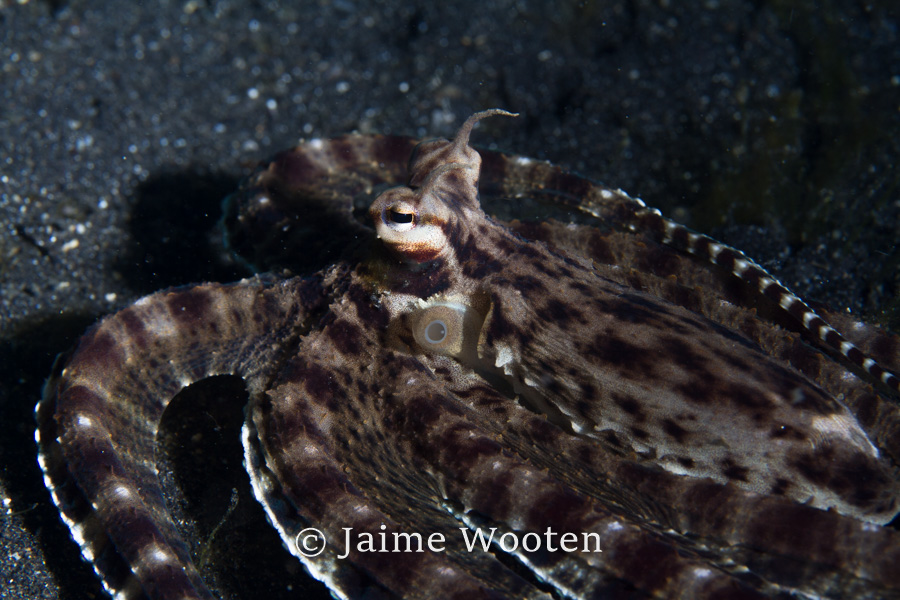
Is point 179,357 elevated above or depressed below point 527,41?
below

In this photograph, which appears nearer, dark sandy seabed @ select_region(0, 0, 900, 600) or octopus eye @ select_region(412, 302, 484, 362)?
octopus eye @ select_region(412, 302, 484, 362)

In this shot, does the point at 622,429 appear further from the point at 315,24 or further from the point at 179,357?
the point at 315,24

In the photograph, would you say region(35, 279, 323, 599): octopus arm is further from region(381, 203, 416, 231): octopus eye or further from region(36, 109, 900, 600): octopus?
region(381, 203, 416, 231): octopus eye

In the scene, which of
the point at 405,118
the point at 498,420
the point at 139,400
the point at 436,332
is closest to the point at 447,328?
the point at 436,332

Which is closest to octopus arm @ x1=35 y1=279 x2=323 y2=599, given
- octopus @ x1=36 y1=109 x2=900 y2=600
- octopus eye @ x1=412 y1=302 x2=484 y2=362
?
octopus @ x1=36 y1=109 x2=900 y2=600

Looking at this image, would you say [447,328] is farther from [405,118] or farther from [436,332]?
[405,118]

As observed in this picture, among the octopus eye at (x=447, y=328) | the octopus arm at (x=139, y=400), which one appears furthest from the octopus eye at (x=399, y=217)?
the octopus arm at (x=139, y=400)

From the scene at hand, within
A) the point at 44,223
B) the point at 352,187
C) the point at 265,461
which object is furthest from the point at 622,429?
the point at 44,223

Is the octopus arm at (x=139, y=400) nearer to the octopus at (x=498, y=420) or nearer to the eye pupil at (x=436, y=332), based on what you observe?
the octopus at (x=498, y=420)
